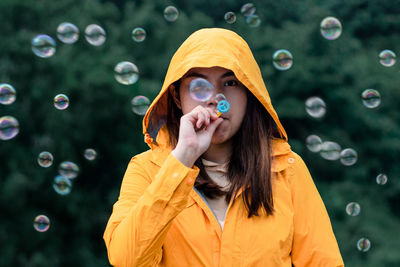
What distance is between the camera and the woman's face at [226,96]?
144 centimetres

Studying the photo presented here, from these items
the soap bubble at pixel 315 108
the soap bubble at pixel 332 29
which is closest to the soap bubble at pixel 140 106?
the soap bubble at pixel 315 108

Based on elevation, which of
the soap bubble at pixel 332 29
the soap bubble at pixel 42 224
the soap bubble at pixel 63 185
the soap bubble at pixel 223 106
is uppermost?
the soap bubble at pixel 332 29

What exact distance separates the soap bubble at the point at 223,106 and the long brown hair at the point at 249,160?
18cm

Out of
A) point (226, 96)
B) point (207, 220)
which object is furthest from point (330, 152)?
point (207, 220)

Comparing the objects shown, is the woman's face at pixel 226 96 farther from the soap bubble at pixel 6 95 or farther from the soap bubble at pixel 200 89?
the soap bubble at pixel 6 95

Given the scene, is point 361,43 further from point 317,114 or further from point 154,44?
point 317,114

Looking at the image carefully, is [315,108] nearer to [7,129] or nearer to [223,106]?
[223,106]

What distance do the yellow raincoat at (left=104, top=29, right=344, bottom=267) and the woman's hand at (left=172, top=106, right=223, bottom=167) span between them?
0.03 m

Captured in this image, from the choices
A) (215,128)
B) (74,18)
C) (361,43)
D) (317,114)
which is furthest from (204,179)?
(361,43)

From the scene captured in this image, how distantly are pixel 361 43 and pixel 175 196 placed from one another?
3980 mm

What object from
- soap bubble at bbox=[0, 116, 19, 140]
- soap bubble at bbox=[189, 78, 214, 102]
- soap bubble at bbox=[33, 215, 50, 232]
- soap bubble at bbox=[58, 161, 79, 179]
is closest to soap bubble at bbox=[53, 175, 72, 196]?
soap bubble at bbox=[58, 161, 79, 179]

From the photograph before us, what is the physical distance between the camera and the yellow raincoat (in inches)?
47.4

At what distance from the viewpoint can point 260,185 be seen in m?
1.40

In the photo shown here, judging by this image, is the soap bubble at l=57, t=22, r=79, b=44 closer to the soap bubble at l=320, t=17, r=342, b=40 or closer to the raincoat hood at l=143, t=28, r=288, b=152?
the raincoat hood at l=143, t=28, r=288, b=152
